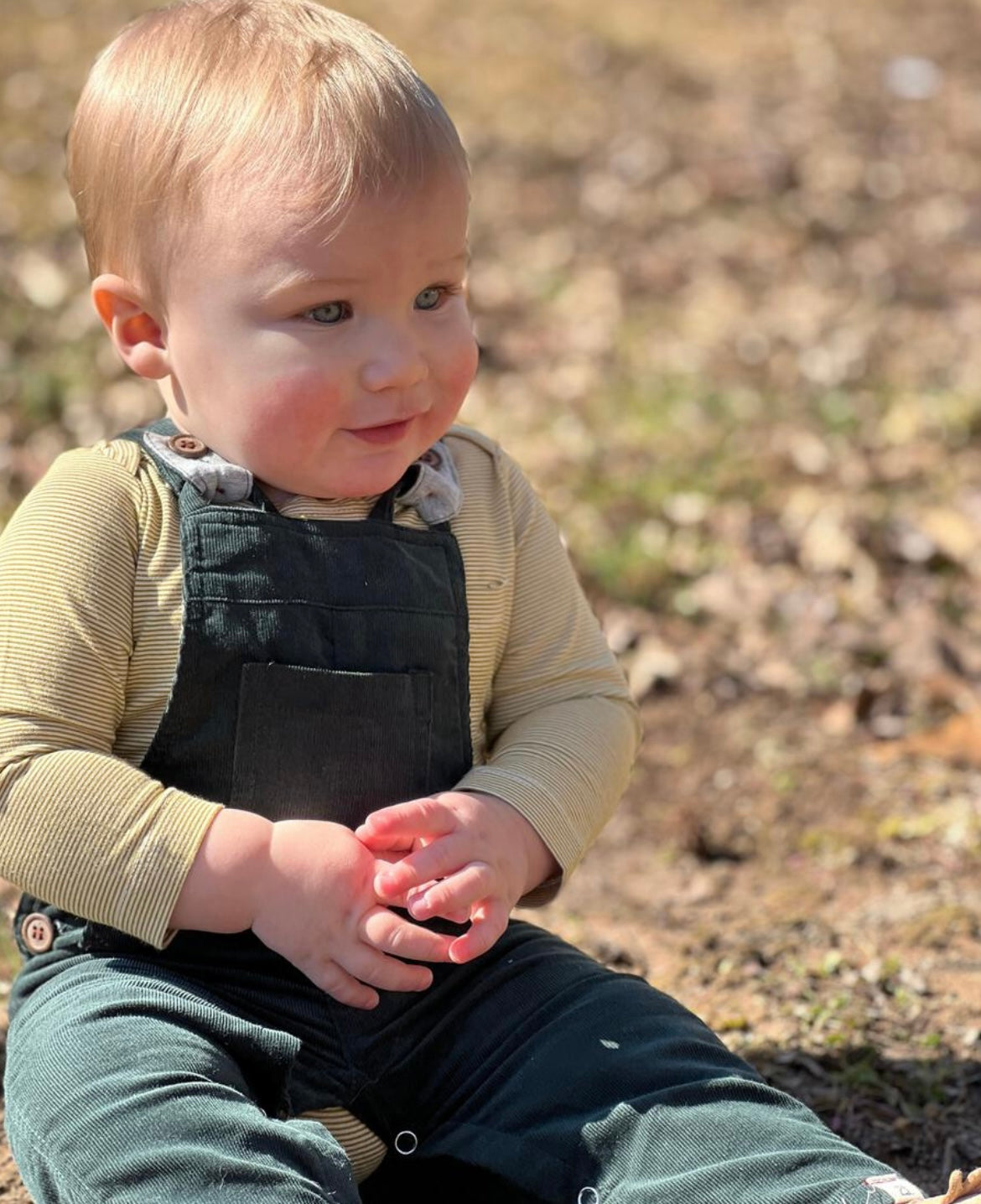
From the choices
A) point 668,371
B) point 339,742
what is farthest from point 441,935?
point 668,371

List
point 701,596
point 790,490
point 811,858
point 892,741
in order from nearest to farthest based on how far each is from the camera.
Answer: point 811,858 → point 892,741 → point 701,596 → point 790,490

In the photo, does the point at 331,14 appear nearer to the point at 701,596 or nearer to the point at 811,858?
the point at 811,858

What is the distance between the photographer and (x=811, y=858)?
131 inches

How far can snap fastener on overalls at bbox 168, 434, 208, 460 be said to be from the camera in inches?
85.6

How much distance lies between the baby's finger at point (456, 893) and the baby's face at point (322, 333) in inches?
20.7

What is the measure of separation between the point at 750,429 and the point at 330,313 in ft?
10.8

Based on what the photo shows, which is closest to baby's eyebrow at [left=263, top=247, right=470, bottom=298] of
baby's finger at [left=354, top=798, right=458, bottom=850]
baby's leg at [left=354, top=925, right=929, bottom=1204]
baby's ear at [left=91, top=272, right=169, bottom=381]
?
baby's ear at [left=91, top=272, right=169, bottom=381]

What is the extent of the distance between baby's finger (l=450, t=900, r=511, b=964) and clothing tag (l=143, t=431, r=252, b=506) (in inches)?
24.2

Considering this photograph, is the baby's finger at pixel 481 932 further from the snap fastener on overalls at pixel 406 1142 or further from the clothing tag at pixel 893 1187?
the clothing tag at pixel 893 1187

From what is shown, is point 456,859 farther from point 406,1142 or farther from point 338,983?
point 406,1142

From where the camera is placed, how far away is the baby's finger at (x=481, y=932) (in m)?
2.03

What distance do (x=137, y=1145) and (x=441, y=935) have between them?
44 cm

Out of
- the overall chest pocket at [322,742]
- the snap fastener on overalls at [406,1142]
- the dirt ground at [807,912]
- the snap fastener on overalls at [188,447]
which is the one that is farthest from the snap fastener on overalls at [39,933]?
the snap fastener on overalls at [188,447]

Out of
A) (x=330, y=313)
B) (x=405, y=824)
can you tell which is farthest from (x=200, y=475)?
(x=405, y=824)
